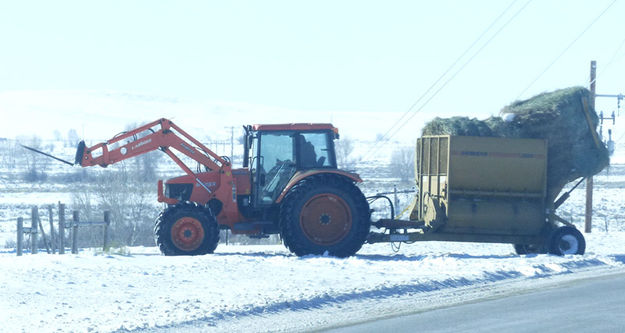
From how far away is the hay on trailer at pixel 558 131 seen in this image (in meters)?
19.2

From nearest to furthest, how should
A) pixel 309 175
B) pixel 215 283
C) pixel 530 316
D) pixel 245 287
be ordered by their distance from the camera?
pixel 530 316 < pixel 245 287 < pixel 215 283 < pixel 309 175

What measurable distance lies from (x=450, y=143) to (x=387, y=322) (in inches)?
304

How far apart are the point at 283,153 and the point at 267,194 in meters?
0.83

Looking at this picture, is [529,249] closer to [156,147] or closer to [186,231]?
[186,231]

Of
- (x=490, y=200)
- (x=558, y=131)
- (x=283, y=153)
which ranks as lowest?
(x=490, y=200)

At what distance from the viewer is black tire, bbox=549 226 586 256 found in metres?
18.9

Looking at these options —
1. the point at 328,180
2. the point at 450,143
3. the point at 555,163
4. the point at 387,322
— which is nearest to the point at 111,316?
the point at 387,322

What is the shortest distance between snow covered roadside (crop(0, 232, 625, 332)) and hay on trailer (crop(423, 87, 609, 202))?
1755 mm

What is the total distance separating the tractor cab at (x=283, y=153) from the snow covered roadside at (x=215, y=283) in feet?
4.35

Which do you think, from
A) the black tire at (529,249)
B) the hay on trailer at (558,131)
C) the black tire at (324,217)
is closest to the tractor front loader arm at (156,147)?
the black tire at (324,217)

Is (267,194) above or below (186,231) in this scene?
above

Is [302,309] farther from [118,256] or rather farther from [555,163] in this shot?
[555,163]

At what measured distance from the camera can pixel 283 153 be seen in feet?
A: 60.4

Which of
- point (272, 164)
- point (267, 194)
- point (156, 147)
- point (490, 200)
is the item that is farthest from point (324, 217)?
point (156, 147)
